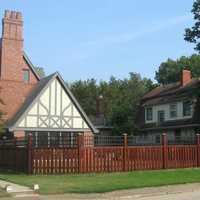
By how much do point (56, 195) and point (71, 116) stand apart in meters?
22.1

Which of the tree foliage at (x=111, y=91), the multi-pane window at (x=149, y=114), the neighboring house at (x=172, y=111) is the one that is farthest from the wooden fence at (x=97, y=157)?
the tree foliage at (x=111, y=91)

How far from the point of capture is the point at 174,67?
8944 cm

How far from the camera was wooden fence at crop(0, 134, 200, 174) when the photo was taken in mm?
23016

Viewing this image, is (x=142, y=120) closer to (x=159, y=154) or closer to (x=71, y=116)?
(x=71, y=116)

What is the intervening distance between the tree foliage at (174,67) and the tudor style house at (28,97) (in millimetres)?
46235

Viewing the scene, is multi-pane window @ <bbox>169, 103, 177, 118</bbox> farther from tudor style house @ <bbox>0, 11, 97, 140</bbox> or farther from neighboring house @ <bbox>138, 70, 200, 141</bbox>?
tudor style house @ <bbox>0, 11, 97, 140</bbox>

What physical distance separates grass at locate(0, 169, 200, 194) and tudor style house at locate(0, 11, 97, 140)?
13.7 m

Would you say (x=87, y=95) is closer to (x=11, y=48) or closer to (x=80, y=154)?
(x=11, y=48)

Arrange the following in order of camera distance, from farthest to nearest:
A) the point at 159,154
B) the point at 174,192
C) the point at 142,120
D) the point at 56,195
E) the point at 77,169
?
the point at 142,120 → the point at 159,154 → the point at 77,169 → the point at 174,192 → the point at 56,195

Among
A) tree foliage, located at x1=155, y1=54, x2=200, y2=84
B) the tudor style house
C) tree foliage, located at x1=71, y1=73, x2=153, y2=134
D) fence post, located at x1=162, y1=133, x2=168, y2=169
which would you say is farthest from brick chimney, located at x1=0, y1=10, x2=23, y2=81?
tree foliage, located at x1=155, y1=54, x2=200, y2=84

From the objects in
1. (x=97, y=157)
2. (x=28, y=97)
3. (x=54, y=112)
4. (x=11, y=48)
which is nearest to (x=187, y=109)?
(x=54, y=112)

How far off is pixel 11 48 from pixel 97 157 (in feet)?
63.1

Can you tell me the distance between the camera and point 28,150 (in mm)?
23266

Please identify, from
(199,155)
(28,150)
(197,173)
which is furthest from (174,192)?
(199,155)
